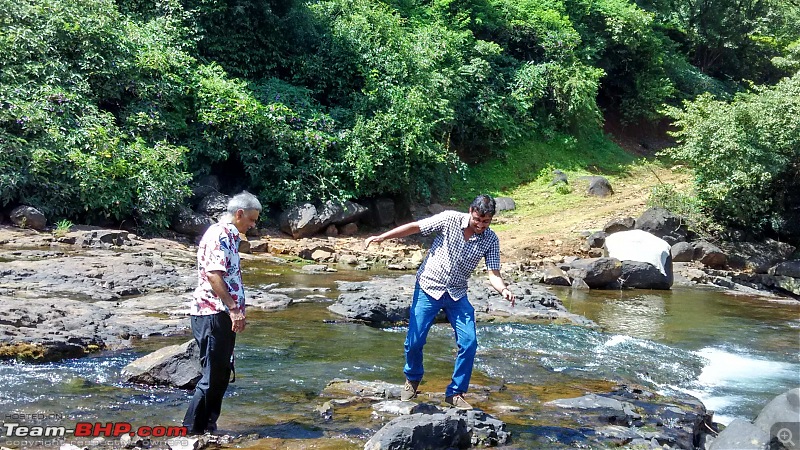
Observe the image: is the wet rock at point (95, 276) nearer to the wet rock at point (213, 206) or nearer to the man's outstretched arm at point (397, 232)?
the wet rock at point (213, 206)

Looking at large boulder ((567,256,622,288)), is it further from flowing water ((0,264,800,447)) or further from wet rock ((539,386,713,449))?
wet rock ((539,386,713,449))

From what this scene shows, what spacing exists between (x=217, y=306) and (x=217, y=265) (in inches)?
11.5

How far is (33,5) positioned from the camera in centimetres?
1752

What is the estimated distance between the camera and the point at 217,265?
539 centimetres

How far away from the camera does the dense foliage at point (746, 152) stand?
19016 mm

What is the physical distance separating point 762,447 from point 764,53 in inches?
1292

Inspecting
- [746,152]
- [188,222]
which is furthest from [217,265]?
[746,152]

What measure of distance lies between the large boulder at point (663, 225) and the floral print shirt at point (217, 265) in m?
15.1

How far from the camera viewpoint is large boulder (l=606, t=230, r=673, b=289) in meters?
16.0

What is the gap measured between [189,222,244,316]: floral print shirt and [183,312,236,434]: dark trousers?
71mm

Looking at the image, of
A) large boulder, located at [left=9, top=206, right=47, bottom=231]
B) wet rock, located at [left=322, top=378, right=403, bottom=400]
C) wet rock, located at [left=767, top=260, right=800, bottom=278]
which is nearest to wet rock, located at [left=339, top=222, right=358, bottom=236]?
large boulder, located at [left=9, top=206, right=47, bottom=231]

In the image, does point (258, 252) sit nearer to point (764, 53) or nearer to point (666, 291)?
point (666, 291)

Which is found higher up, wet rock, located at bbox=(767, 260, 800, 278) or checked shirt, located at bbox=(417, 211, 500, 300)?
checked shirt, located at bbox=(417, 211, 500, 300)

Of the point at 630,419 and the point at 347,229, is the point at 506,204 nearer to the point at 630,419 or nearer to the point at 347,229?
the point at 347,229
